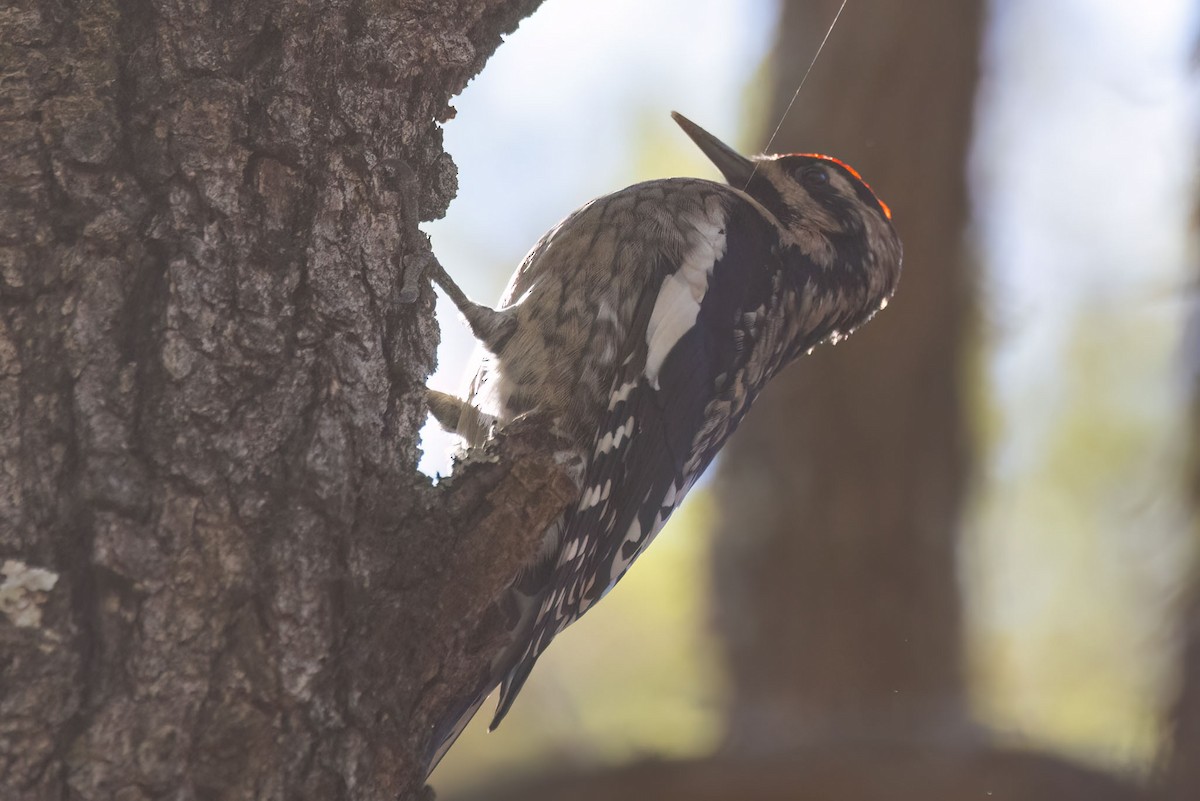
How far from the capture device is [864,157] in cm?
→ 395

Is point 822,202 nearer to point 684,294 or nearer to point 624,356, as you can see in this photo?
point 684,294

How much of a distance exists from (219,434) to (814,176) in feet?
7.04

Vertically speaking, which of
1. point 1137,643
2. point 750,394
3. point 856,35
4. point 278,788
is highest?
point 856,35

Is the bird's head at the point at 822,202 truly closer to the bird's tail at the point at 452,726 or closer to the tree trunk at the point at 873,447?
the tree trunk at the point at 873,447

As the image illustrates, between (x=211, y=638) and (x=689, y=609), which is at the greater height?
(x=689, y=609)

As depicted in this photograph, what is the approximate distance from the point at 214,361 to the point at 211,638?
36cm

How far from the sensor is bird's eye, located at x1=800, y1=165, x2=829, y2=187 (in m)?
3.12

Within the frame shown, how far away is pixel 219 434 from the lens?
144cm

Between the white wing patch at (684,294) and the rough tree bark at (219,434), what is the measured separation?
752mm

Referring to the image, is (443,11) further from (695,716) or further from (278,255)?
(695,716)

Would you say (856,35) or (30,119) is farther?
(856,35)

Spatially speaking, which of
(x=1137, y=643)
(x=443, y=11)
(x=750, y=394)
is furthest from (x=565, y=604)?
(x=1137, y=643)

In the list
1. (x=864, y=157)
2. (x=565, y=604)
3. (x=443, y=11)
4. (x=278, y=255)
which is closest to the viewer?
(x=278, y=255)

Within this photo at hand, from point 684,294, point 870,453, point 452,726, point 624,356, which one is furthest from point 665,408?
point 870,453
